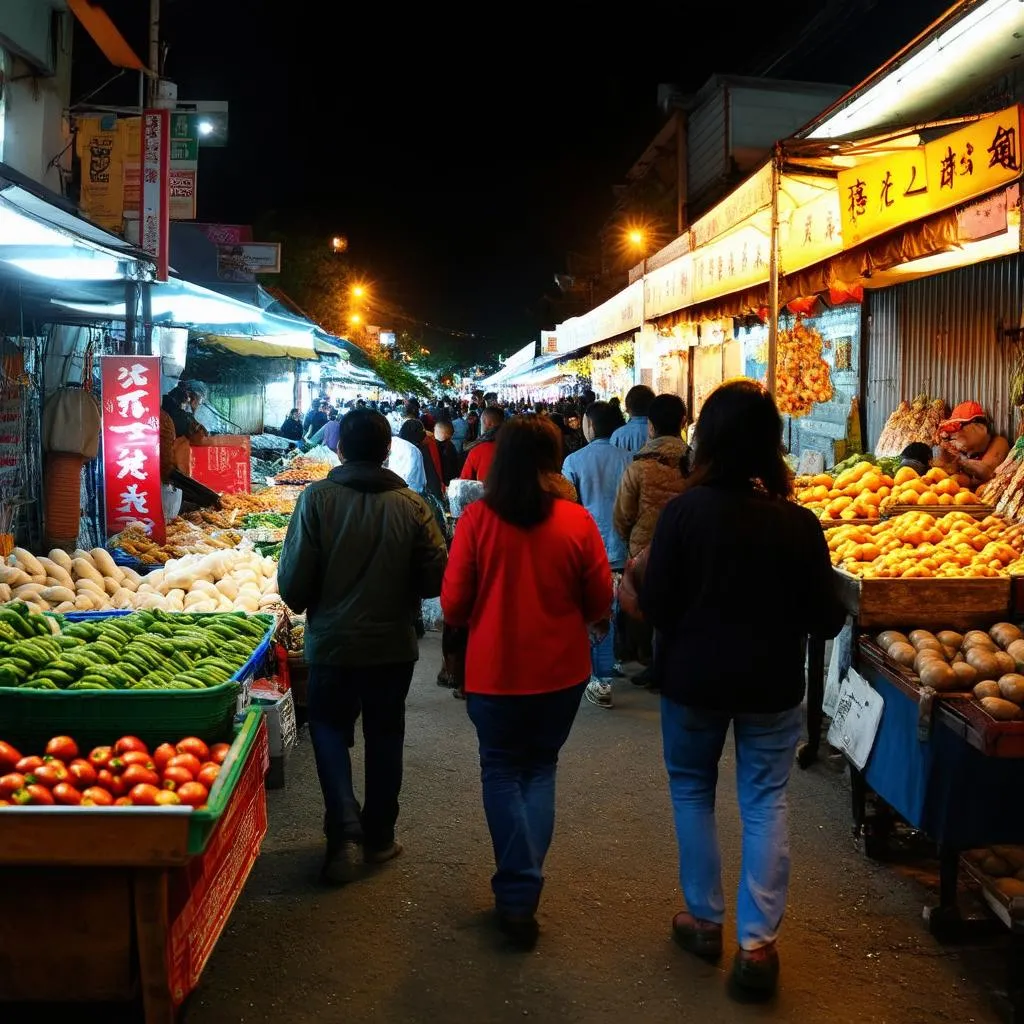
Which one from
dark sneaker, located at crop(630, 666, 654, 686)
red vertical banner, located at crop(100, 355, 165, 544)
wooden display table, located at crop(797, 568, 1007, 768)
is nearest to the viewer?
wooden display table, located at crop(797, 568, 1007, 768)

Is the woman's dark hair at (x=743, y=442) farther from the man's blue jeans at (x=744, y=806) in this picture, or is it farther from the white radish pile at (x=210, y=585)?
the white radish pile at (x=210, y=585)

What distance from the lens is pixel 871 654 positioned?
498cm

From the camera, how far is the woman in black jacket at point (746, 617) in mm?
3617

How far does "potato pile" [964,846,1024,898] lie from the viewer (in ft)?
13.1

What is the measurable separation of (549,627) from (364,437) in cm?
132

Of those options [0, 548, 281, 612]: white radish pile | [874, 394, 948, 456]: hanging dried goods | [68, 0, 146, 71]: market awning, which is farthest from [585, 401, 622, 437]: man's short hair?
[68, 0, 146, 71]: market awning

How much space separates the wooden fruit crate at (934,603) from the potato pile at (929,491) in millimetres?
1788

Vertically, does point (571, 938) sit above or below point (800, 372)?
below

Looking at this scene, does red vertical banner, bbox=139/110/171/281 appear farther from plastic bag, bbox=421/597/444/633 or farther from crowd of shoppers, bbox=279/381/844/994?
crowd of shoppers, bbox=279/381/844/994

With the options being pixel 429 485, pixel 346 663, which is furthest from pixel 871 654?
pixel 429 485

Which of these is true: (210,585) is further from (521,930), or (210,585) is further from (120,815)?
(120,815)

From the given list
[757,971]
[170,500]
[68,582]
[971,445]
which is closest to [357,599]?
[757,971]

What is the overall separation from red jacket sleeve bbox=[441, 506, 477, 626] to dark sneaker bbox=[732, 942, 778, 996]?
5.44 ft

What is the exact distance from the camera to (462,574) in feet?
13.3
